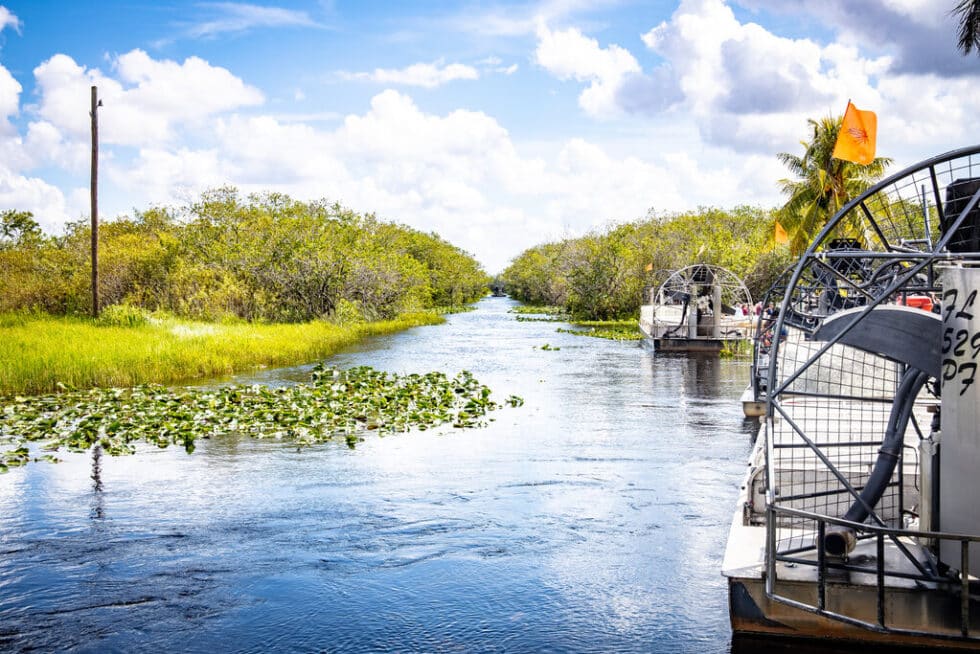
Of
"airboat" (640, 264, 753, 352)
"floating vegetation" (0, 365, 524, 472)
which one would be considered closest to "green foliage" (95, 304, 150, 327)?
"floating vegetation" (0, 365, 524, 472)

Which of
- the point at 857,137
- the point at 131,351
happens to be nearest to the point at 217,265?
the point at 131,351

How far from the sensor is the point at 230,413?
53.3ft

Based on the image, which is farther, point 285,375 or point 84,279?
point 84,279

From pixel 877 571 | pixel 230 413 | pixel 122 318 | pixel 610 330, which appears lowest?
pixel 230 413

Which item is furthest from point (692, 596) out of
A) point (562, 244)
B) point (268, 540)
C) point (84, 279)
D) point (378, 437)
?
point (562, 244)

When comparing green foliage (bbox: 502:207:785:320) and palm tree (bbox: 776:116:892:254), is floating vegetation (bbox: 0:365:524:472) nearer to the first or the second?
palm tree (bbox: 776:116:892:254)

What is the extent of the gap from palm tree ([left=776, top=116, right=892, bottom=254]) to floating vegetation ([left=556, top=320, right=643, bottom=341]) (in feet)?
25.4

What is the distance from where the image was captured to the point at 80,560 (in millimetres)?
8719

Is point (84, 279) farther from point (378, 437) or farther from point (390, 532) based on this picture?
point (390, 532)

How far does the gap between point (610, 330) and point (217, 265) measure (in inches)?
707

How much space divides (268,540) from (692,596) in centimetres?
432

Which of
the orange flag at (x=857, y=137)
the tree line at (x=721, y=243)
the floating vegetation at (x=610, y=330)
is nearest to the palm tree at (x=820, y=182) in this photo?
the tree line at (x=721, y=243)

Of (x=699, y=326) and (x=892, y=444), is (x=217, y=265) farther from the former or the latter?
(x=892, y=444)

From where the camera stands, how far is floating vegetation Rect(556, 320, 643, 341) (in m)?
38.7
